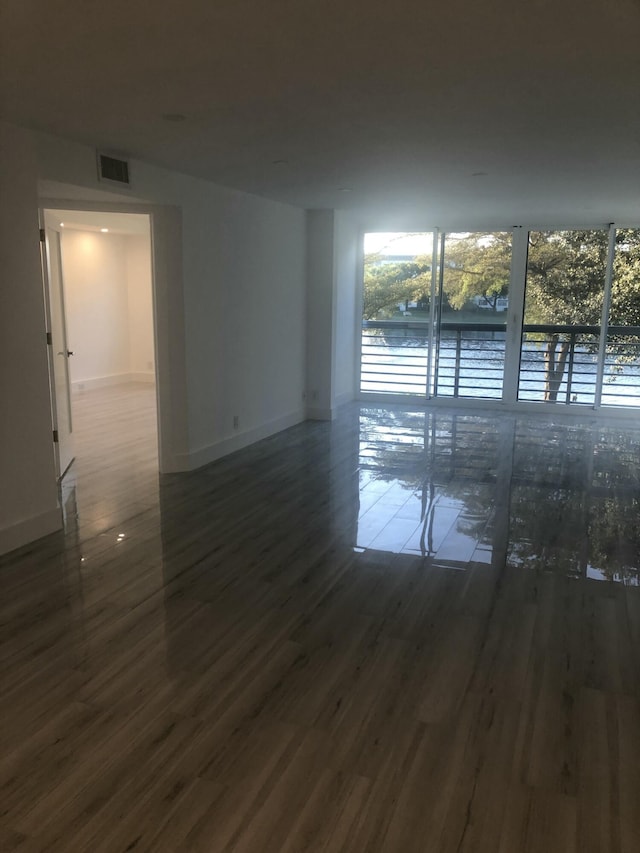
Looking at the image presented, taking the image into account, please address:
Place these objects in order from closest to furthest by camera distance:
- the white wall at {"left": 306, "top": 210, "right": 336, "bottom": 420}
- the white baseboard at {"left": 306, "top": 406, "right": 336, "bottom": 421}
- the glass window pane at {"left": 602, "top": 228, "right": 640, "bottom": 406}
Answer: the white wall at {"left": 306, "top": 210, "right": 336, "bottom": 420}
the white baseboard at {"left": 306, "top": 406, "right": 336, "bottom": 421}
the glass window pane at {"left": 602, "top": 228, "right": 640, "bottom": 406}

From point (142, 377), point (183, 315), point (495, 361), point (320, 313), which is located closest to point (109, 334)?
point (142, 377)

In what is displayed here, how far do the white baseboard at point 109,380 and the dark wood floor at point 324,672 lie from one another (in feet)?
16.0

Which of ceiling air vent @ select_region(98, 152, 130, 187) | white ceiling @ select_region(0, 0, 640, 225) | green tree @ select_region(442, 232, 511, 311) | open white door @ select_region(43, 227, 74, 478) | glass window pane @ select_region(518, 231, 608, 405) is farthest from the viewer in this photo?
green tree @ select_region(442, 232, 511, 311)

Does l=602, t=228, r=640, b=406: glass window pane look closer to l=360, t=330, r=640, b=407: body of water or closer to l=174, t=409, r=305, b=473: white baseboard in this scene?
l=360, t=330, r=640, b=407: body of water

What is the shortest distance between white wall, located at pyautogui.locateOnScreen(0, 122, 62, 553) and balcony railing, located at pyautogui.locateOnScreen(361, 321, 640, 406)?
5.60 m

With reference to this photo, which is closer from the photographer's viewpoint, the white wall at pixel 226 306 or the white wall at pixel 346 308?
the white wall at pixel 226 306

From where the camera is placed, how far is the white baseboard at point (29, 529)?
3684 mm

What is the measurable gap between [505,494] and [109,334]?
719 centimetres

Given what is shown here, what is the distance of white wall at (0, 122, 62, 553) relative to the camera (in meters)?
3.52

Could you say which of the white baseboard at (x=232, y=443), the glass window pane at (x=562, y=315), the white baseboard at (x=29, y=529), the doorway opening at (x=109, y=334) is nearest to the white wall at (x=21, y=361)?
the white baseboard at (x=29, y=529)

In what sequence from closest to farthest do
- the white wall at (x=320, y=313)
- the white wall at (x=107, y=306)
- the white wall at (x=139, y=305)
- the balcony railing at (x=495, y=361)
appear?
1. the white wall at (x=320, y=313)
2. the balcony railing at (x=495, y=361)
3. the white wall at (x=107, y=306)
4. the white wall at (x=139, y=305)

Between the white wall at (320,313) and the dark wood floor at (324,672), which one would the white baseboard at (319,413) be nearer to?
the white wall at (320,313)

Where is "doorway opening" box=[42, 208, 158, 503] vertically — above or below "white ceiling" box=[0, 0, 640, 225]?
below

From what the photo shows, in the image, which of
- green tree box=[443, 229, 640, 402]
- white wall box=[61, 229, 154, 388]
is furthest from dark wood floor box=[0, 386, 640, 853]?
white wall box=[61, 229, 154, 388]
